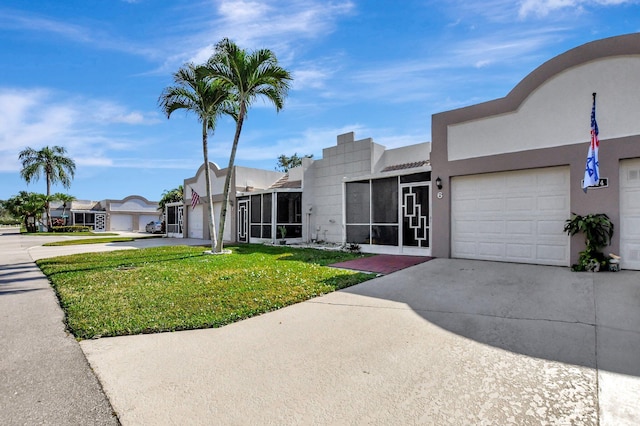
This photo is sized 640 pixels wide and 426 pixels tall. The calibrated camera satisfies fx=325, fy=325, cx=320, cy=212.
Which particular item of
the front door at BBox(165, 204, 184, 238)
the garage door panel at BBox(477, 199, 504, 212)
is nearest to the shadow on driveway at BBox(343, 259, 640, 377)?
the garage door panel at BBox(477, 199, 504, 212)

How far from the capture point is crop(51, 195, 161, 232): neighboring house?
4297 cm

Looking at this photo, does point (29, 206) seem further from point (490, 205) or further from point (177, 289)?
point (490, 205)

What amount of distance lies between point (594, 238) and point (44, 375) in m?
9.84

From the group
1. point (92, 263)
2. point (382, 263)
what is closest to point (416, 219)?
point (382, 263)

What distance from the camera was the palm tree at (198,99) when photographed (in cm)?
1251

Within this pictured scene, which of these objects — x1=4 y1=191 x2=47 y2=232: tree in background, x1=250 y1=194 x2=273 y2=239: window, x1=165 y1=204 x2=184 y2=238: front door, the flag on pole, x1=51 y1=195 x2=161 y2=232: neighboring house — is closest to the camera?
the flag on pole

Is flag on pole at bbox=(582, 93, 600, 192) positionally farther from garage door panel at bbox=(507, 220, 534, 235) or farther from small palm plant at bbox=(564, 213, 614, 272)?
garage door panel at bbox=(507, 220, 534, 235)

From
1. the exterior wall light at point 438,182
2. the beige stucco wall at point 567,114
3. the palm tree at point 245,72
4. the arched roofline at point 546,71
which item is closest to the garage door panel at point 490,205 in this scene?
the exterior wall light at point 438,182

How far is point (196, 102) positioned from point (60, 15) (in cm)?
534

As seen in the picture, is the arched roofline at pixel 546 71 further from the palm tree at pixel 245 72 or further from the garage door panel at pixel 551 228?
the palm tree at pixel 245 72

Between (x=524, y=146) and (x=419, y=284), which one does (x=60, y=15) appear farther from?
(x=524, y=146)

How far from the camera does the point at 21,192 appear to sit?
38.5 metres

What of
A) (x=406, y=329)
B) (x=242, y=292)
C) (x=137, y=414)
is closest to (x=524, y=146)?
(x=406, y=329)

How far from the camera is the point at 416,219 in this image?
1102cm
